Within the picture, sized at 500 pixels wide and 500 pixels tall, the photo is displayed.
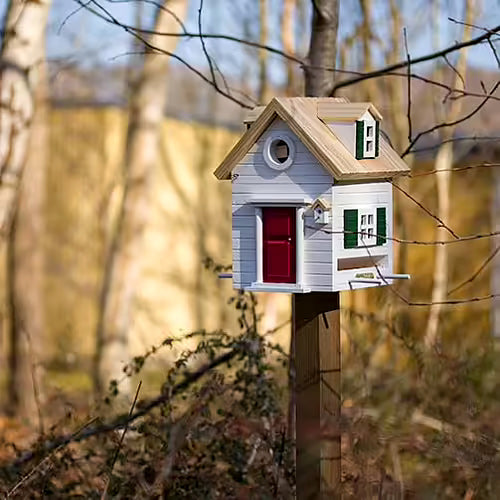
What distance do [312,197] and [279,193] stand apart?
0.14 meters

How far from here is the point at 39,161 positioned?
500 inches

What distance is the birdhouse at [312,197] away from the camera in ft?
12.6

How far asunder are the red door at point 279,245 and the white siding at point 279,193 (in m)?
0.05

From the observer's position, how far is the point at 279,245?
12.9ft

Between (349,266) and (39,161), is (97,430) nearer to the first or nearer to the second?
(349,266)

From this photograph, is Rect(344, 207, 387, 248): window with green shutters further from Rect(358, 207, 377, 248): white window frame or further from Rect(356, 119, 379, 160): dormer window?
Rect(356, 119, 379, 160): dormer window

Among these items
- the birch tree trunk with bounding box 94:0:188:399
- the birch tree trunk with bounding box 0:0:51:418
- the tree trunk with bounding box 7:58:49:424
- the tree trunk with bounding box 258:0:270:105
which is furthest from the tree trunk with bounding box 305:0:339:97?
the tree trunk with bounding box 258:0:270:105

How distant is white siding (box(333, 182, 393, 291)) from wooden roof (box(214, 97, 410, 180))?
6 centimetres

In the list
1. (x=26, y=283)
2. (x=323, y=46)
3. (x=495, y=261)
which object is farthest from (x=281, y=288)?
(x=495, y=261)

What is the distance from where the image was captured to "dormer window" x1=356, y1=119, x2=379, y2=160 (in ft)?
13.1

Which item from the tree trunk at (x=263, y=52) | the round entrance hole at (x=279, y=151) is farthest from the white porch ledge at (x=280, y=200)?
the tree trunk at (x=263, y=52)

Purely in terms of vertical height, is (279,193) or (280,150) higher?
(280,150)

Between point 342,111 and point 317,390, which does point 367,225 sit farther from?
point 317,390

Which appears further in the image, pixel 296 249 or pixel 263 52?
pixel 263 52
